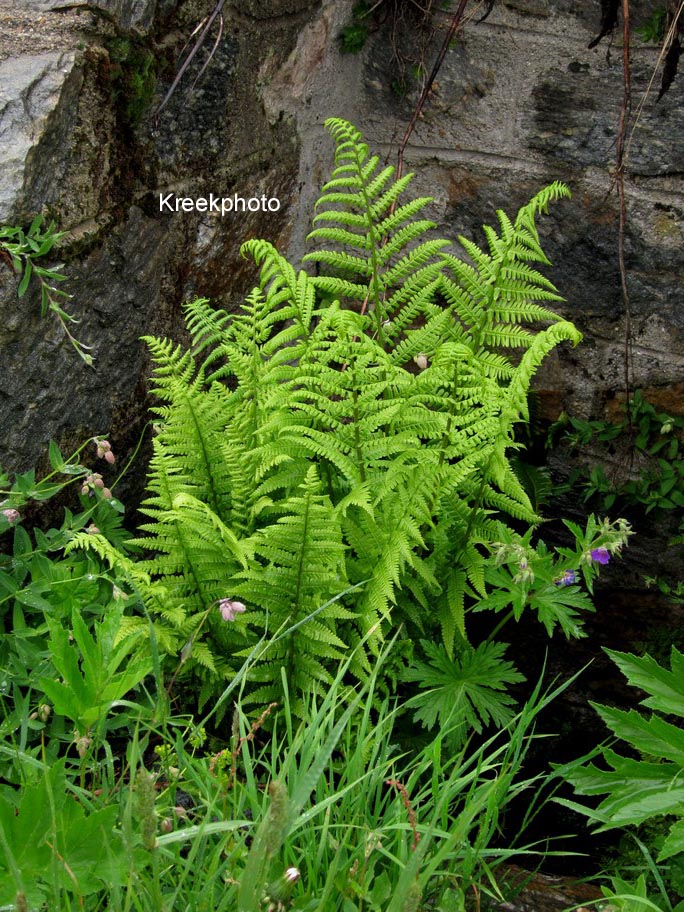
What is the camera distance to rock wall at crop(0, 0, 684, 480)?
89.7 inches

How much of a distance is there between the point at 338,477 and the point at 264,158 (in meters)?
1.13

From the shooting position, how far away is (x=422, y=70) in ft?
9.58

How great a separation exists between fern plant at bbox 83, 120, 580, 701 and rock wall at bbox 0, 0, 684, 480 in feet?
0.88

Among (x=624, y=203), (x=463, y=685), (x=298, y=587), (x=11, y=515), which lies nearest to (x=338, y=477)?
(x=298, y=587)

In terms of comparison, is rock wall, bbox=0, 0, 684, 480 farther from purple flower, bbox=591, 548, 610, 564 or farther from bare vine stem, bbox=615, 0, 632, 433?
purple flower, bbox=591, 548, 610, 564

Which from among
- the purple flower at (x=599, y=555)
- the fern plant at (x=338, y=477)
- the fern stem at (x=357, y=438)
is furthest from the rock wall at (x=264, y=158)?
A: the purple flower at (x=599, y=555)

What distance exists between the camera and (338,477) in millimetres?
2398

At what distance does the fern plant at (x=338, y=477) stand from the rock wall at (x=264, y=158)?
10.6 inches

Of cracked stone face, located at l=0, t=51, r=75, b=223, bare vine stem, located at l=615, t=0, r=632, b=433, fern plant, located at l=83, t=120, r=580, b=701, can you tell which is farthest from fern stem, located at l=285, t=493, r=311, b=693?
bare vine stem, located at l=615, t=0, r=632, b=433

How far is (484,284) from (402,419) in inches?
21.5

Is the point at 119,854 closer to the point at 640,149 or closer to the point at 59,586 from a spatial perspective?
the point at 59,586

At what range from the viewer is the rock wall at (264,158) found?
2.28 m

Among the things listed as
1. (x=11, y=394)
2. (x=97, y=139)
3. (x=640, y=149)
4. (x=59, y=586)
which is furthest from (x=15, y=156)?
(x=640, y=149)

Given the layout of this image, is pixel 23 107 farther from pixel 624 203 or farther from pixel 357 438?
pixel 624 203
